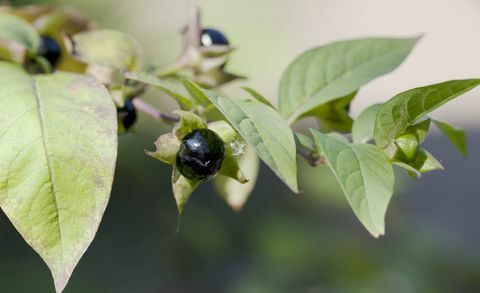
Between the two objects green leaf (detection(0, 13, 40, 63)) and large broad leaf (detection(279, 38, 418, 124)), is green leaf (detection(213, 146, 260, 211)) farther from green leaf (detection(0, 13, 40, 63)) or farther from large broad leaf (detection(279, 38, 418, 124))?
green leaf (detection(0, 13, 40, 63))

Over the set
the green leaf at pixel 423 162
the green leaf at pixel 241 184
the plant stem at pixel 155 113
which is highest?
the green leaf at pixel 423 162

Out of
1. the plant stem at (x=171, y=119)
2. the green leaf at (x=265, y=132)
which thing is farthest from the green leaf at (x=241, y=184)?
the green leaf at (x=265, y=132)

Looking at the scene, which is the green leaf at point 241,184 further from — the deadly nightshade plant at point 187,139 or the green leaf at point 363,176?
the green leaf at point 363,176

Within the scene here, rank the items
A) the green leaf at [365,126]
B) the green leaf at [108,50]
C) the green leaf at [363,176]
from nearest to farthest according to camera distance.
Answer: the green leaf at [363,176] < the green leaf at [365,126] < the green leaf at [108,50]

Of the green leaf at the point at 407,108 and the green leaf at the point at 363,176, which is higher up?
the green leaf at the point at 407,108

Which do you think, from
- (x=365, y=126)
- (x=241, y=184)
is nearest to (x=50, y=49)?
(x=241, y=184)

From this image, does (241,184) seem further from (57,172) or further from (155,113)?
(57,172)

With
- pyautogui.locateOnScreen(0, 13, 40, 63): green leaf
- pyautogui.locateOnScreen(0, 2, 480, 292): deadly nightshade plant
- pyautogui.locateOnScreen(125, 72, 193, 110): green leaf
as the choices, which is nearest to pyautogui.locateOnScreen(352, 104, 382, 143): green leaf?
pyautogui.locateOnScreen(0, 2, 480, 292): deadly nightshade plant
